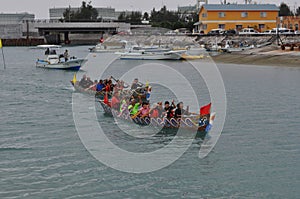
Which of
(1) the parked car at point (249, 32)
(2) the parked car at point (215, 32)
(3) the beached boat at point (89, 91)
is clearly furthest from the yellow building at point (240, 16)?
(3) the beached boat at point (89, 91)

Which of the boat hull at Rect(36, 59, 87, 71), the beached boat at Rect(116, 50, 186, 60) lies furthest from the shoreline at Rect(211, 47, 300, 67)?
the boat hull at Rect(36, 59, 87, 71)

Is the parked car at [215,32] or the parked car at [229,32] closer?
the parked car at [229,32]

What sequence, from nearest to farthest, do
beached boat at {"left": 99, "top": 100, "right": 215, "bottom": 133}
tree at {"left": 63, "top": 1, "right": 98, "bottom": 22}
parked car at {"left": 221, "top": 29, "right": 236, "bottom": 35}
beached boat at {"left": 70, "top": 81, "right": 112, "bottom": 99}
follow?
1. beached boat at {"left": 99, "top": 100, "right": 215, "bottom": 133}
2. beached boat at {"left": 70, "top": 81, "right": 112, "bottom": 99}
3. parked car at {"left": 221, "top": 29, "right": 236, "bottom": 35}
4. tree at {"left": 63, "top": 1, "right": 98, "bottom": 22}

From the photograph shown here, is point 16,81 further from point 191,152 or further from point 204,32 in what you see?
point 204,32

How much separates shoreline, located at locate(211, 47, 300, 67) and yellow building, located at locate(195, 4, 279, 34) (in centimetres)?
2322

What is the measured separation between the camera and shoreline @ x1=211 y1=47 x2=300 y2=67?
62.5 meters

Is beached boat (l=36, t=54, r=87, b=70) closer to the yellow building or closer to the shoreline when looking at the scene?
the shoreline

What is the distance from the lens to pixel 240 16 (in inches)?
3937

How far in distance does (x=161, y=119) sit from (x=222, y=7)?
76.2 m

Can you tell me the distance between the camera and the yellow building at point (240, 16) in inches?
3890

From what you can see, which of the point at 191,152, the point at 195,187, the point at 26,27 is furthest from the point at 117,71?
the point at 26,27

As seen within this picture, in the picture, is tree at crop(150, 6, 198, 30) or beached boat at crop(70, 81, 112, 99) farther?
tree at crop(150, 6, 198, 30)

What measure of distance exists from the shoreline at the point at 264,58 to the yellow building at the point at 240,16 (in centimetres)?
2322

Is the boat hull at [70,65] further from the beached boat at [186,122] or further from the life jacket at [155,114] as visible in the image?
the life jacket at [155,114]
